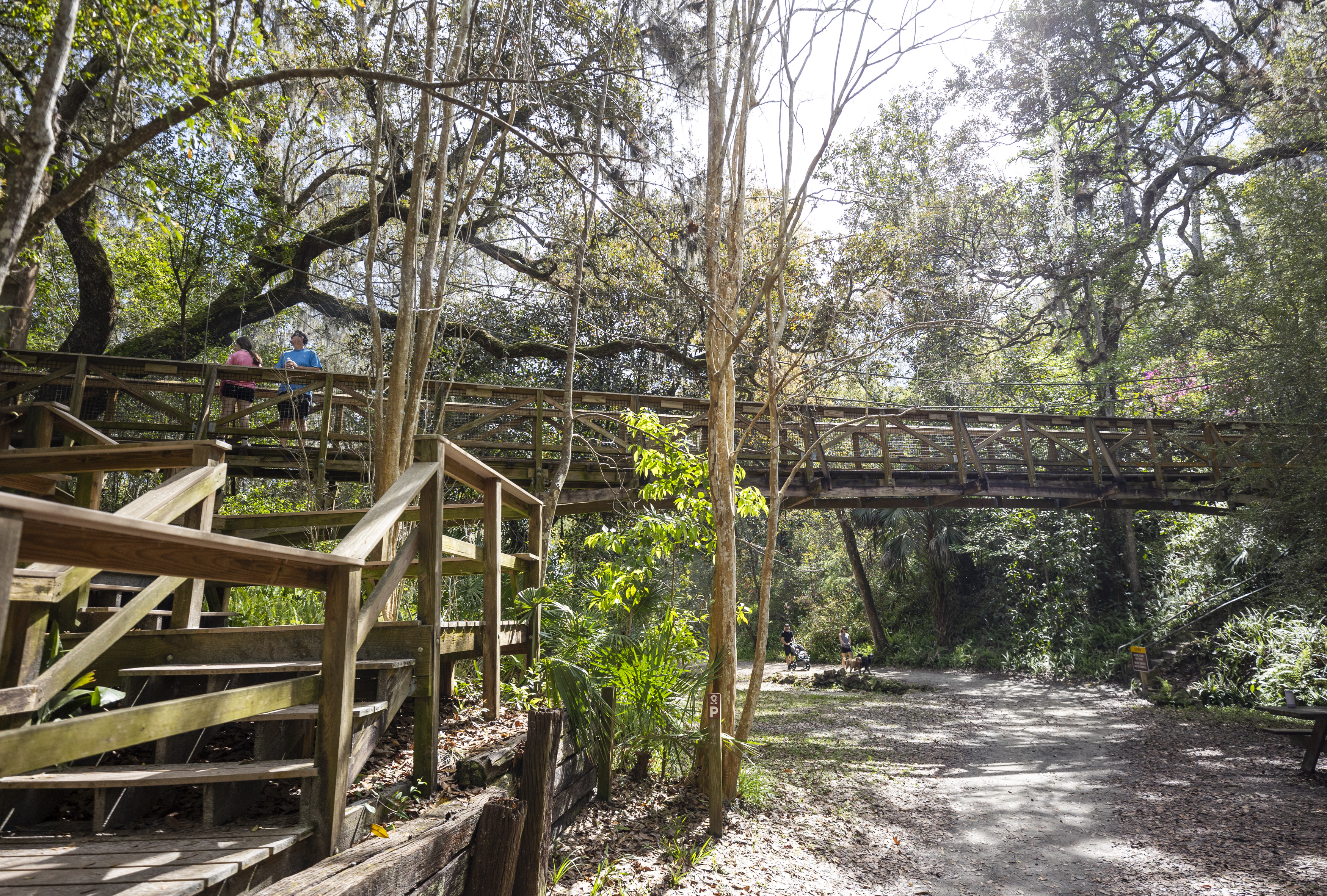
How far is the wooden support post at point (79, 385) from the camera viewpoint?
331 inches

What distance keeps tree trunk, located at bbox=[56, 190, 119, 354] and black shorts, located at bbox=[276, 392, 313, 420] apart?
480cm

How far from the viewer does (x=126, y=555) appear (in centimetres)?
154

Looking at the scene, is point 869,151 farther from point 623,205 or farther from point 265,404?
point 265,404

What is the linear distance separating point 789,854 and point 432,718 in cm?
354

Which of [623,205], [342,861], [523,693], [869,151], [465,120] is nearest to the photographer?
[342,861]

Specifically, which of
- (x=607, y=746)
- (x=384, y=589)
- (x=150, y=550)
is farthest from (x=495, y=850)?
(x=607, y=746)

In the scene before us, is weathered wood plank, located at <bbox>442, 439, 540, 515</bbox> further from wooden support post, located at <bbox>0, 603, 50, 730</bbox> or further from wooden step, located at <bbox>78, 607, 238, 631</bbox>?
wooden support post, located at <bbox>0, 603, 50, 730</bbox>

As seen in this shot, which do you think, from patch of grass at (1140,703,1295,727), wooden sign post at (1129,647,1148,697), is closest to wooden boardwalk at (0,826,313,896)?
patch of grass at (1140,703,1295,727)

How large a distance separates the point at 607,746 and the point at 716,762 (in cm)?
102

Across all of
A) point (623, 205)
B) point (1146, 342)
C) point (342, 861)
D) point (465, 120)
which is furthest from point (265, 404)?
point (1146, 342)

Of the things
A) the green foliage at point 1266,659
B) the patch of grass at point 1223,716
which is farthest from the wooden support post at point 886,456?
the green foliage at point 1266,659

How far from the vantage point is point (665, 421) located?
10656 mm

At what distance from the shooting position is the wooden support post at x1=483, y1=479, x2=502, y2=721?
3.68 metres

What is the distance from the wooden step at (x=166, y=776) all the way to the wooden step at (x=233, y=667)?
331mm
